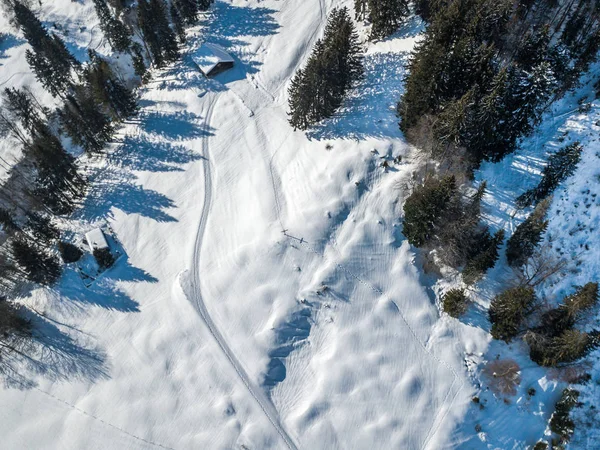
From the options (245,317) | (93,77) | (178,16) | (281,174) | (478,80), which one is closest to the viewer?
(478,80)

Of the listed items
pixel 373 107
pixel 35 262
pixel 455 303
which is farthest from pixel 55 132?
pixel 455 303

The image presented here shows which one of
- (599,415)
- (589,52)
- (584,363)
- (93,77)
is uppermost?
(93,77)

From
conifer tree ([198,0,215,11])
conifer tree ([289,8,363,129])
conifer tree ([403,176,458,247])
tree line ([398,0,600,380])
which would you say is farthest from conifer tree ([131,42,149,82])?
conifer tree ([403,176,458,247])

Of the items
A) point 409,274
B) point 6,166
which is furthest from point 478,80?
point 6,166

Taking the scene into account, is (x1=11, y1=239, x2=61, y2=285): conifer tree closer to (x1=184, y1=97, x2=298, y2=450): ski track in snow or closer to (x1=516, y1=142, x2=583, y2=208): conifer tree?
(x1=184, y1=97, x2=298, y2=450): ski track in snow

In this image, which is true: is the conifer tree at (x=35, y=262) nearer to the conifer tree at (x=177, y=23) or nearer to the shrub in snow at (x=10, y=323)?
the shrub in snow at (x=10, y=323)

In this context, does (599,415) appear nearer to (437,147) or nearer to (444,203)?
(444,203)
